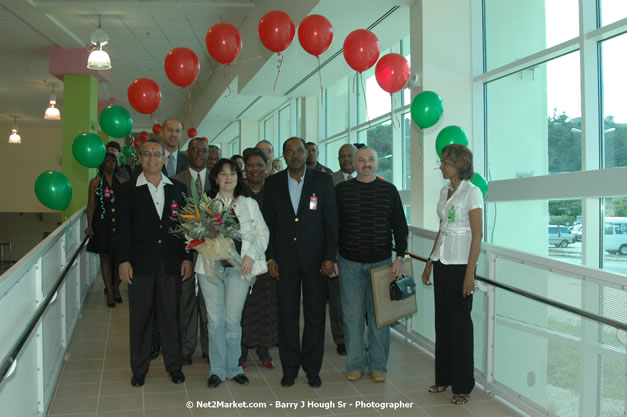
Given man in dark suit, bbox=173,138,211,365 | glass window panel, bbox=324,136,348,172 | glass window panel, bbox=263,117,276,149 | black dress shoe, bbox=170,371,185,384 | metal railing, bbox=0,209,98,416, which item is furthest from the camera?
glass window panel, bbox=263,117,276,149

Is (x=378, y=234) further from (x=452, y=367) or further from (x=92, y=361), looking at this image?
(x=92, y=361)

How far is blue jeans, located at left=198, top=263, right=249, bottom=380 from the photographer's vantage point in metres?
3.98

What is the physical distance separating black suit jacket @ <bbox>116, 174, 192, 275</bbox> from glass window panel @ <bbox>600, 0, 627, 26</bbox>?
4239 mm

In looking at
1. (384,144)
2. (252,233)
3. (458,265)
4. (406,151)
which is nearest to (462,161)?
(458,265)

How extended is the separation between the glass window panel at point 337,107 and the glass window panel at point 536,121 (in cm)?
506

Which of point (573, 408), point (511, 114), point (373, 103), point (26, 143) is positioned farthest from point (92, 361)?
point (26, 143)

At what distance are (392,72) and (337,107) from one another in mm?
6921

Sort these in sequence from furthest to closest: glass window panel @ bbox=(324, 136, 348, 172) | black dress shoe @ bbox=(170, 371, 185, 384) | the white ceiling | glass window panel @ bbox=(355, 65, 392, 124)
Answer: glass window panel @ bbox=(324, 136, 348, 172)
glass window panel @ bbox=(355, 65, 392, 124)
the white ceiling
black dress shoe @ bbox=(170, 371, 185, 384)

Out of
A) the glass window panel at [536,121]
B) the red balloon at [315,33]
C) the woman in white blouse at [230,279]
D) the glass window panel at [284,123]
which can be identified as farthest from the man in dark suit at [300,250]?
the glass window panel at [284,123]

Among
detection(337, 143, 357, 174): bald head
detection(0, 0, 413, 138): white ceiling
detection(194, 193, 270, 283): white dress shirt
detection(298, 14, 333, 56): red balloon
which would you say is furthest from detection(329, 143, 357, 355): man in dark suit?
detection(0, 0, 413, 138): white ceiling

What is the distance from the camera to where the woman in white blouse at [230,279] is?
13.0ft

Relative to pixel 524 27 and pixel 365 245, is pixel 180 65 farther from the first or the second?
pixel 524 27

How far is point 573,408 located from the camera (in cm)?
310

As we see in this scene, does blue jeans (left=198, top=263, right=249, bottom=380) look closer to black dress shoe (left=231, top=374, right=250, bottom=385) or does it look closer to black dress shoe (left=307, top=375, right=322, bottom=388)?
black dress shoe (left=231, top=374, right=250, bottom=385)
